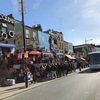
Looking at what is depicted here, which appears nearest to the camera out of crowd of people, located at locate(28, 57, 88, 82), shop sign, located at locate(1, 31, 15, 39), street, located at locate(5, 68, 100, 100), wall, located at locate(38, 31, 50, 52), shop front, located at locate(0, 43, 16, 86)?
street, located at locate(5, 68, 100, 100)

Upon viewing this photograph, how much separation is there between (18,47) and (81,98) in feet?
66.3

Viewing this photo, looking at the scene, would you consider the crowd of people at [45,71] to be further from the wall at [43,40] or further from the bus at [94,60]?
the wall at [43,40]

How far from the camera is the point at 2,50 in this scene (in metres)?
30.6

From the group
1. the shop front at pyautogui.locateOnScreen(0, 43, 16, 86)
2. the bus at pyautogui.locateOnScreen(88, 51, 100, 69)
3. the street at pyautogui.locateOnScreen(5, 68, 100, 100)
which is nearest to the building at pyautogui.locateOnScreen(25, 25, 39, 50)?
the bus at pyautogui.locateOnScreen(88, 51, 100, 69)

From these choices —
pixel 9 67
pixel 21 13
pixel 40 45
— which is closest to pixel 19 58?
pixel 9 67

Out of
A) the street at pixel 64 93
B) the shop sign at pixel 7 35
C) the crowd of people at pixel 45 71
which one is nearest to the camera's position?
the street at pixel 64 93

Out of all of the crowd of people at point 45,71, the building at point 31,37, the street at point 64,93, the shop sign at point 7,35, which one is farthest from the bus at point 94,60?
the street at point 64,93

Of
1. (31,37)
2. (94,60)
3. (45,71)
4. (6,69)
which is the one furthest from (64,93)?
(31,37)

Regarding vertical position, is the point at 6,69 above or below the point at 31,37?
below

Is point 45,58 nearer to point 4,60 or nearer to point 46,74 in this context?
point 46,74

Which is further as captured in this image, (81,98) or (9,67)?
(9,67)

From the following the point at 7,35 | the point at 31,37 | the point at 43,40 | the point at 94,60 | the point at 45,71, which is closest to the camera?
the point at 45,71

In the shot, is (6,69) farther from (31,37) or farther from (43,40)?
(43,40)

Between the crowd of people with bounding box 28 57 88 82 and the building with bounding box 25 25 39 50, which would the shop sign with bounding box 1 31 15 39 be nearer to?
the crowd of people with bounding box 28 57 88 82
